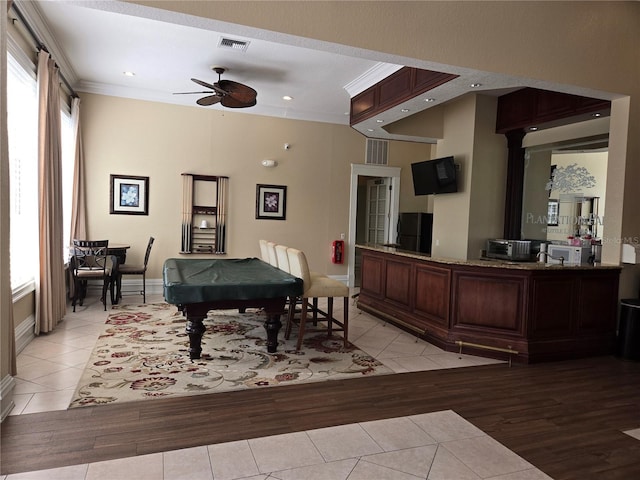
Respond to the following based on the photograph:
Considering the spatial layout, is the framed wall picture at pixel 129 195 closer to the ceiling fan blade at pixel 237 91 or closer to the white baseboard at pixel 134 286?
the white baseboard at pixel 134 286

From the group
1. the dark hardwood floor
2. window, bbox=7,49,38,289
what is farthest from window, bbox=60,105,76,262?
the dark hardwood floor

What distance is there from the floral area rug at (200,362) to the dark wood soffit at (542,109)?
382 centimetres

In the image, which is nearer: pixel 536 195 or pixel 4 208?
pixel 4 208

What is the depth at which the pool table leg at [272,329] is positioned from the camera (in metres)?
4.11

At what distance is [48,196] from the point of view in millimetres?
4488

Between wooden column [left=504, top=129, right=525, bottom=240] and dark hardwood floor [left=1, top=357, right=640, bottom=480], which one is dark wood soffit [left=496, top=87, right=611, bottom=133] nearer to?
wooden column [left=504, top=129, right=525, bottom=240]

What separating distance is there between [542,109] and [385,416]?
4.60 meters

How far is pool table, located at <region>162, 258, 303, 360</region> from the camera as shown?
142 inches

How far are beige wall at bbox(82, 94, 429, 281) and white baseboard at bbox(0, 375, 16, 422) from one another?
4.25 m

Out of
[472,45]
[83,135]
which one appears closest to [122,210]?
[83,135]

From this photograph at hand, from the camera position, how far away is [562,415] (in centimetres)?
307

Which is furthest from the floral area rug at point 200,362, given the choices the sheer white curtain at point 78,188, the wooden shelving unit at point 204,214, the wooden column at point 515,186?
the wooden column at point 515,186

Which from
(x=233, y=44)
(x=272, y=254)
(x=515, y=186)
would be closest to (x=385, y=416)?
(x=272, y=254)

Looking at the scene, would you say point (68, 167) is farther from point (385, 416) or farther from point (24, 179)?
point (385, 416)
